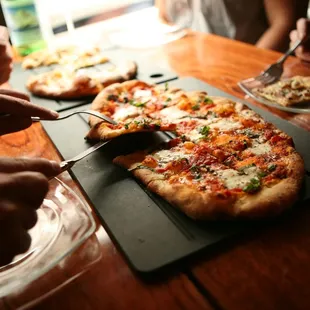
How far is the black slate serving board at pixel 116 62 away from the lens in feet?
4.63

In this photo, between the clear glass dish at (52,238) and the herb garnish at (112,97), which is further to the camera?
the herb garnish at (112,97)

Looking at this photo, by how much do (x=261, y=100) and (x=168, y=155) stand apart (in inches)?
17.3

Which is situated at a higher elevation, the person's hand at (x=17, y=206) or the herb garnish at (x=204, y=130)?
the person's hand at (x=17, y=206)

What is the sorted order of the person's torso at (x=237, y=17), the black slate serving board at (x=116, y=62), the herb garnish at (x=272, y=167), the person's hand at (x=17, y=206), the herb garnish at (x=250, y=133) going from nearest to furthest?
the person's hand at (x=17, y=206)
the herb garnish at (x=272, y=167)
the herb garnish at (x=250, y=133)
the black slate serving board at (x=116, y=62)
the person's torso at (x=237, y=17)

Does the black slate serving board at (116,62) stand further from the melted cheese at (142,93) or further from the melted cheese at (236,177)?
the melted cheese at (236,177)

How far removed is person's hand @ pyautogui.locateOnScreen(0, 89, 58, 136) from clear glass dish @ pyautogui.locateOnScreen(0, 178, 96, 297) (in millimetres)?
228

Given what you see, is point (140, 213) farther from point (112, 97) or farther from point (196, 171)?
point (112, 97)

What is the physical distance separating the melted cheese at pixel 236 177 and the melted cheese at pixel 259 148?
8 cm

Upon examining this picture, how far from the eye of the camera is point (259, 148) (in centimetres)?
95

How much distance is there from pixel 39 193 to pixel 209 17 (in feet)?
6.75

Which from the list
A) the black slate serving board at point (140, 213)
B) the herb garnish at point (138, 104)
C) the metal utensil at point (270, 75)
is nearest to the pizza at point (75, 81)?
the herb garnish at point (138, 104)

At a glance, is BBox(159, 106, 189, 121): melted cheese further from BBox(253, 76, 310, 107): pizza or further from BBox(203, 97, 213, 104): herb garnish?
BBox(253, 76, 310, 107): pizza

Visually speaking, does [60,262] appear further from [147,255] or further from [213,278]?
[213,278]

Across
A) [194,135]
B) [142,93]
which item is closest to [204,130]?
[194,135]
